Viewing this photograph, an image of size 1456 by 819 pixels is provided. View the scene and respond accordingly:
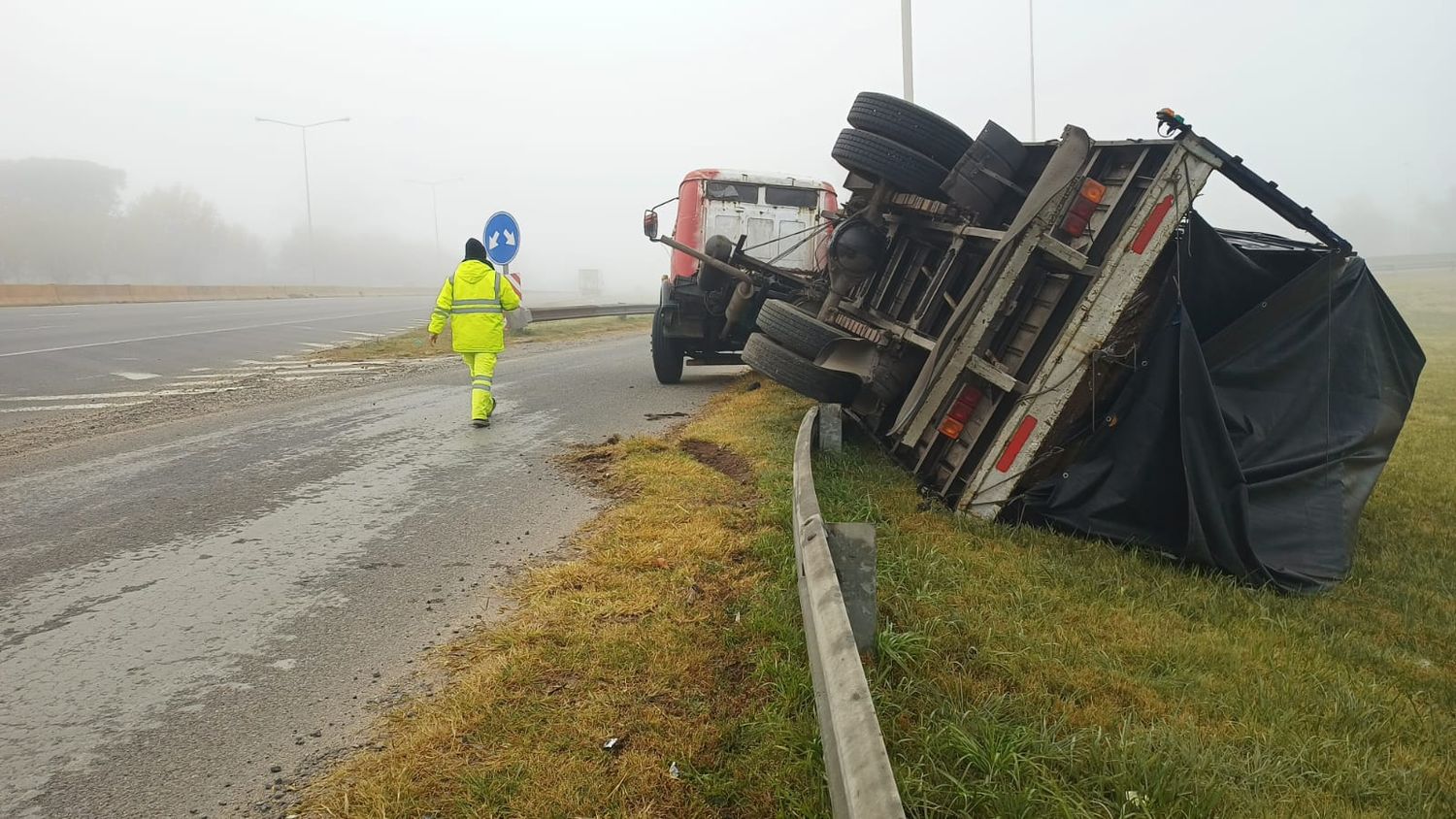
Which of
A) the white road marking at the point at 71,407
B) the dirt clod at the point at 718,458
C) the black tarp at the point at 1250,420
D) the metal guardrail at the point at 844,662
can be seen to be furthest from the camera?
the white road marking at the point at 71,407

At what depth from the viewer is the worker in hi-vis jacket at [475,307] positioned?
25.5 ft

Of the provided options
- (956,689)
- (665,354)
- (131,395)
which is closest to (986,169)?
(956,689)

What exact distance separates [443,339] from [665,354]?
7.65 meters

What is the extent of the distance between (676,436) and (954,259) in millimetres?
2603

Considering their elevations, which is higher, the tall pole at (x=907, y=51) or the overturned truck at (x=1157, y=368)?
the tall pole at (x=907, y=51)

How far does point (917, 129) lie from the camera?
5570mm

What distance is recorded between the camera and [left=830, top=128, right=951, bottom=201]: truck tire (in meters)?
5.54

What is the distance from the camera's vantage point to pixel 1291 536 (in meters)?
4.18

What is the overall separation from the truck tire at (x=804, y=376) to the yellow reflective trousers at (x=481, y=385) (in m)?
2.61

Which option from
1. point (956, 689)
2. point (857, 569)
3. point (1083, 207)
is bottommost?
point (956, 689)

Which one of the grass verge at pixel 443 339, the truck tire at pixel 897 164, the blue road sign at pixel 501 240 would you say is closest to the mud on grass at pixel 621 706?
the truck tire at pixel 897 164

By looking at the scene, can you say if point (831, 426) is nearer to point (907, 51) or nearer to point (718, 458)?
point (718, 458)

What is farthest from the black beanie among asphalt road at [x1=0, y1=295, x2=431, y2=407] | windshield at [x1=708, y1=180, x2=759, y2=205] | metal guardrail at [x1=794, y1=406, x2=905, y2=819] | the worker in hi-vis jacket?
metal guardrail at [x1=794, y1=406, x2=905, y2=819]

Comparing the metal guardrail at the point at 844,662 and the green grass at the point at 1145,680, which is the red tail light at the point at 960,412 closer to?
the green grass at the point at 1145,680
